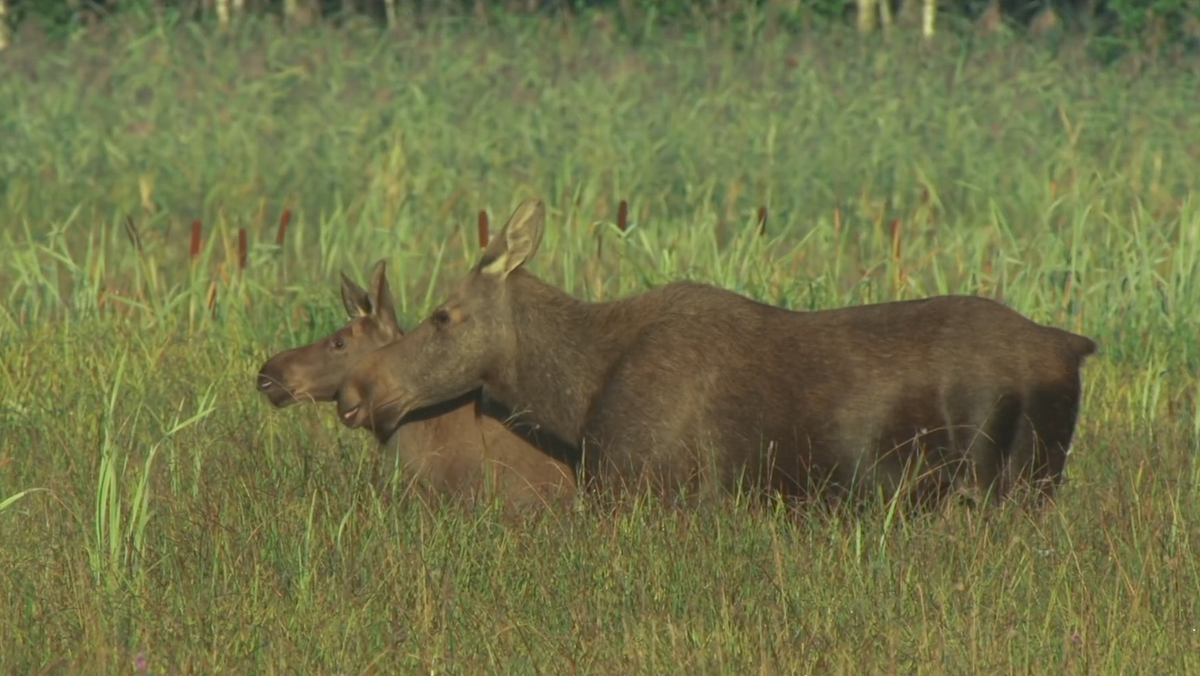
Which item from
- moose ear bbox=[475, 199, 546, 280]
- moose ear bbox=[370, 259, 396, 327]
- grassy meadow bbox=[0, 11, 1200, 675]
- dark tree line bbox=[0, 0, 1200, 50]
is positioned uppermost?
moose ear bbox=[475, 199, 546, 280]

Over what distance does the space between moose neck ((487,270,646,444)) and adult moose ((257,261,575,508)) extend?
0.12m

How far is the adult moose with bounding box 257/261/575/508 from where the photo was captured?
6.02 m

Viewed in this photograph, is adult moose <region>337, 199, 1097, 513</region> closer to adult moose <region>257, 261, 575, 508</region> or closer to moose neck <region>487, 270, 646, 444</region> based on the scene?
moose neck <region>487, 270, 646, 444</region>

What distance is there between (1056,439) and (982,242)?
3346 millimetres

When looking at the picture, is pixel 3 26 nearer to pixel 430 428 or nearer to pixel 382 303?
pixel 382 303

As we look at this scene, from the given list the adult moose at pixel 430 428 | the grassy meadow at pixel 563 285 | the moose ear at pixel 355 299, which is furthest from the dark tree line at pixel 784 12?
the adult moose at pixel 430 428

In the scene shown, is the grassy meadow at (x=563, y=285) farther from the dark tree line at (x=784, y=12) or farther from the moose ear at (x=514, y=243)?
the dark tree line at (x=784, y=12)

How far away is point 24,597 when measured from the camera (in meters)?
4.69

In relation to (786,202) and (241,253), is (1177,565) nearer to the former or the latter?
(241,253)

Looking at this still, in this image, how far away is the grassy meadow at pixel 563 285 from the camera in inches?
177

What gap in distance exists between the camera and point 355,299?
6.55 m

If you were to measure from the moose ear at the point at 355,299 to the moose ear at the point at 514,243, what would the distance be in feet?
1.94

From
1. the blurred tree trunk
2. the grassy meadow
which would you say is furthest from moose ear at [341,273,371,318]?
the blurred tree trunk

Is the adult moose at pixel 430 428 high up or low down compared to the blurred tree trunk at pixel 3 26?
up
